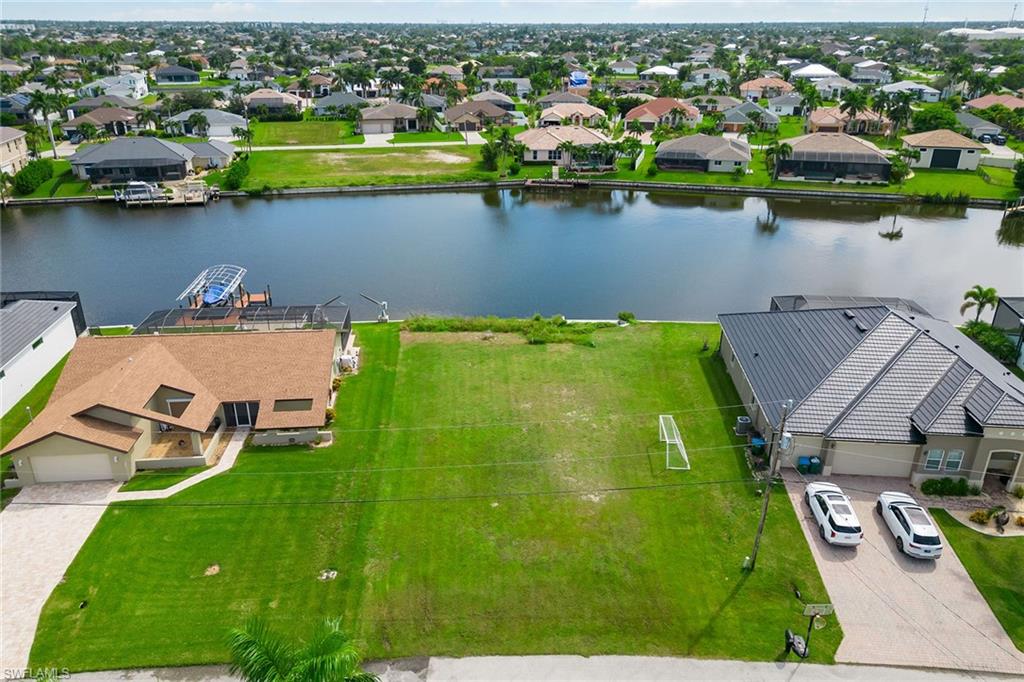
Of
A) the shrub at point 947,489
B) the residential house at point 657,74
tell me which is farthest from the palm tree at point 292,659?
the residential house at point 657,74

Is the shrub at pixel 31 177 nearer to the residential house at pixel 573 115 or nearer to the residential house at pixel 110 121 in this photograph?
the residential house at pixel 110 121

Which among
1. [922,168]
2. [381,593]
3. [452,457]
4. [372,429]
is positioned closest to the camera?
[381,593]

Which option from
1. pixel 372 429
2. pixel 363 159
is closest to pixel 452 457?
pixel 372 429

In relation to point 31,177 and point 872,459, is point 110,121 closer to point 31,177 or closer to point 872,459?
point 31,177

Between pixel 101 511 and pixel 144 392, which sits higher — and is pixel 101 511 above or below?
below

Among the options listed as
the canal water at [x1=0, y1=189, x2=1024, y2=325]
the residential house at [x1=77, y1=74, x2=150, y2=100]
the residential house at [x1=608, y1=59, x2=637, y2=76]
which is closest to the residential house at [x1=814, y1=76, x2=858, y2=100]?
the residential house at [x1=608, y1=59, x2=637, y2=76]

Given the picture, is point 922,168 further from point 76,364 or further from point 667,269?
point 76,364

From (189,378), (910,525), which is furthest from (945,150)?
(189,378)
